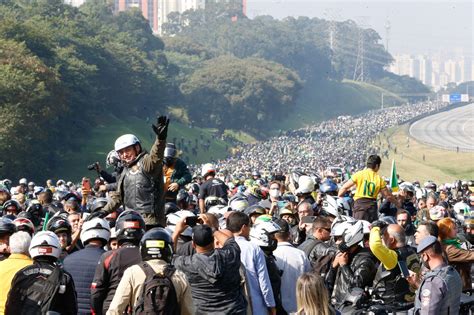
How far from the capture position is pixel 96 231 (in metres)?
11.1

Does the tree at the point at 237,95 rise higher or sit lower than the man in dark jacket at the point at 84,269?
A: lower

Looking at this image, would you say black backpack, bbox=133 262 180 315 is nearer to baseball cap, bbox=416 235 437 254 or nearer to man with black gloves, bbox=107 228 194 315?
man with black gloves, bbox=107 228 194 315

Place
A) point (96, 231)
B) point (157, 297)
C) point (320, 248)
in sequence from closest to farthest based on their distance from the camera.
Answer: point (157, 297) < point (96, 231) < point (320, 248)

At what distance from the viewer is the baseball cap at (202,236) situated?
1029 cm

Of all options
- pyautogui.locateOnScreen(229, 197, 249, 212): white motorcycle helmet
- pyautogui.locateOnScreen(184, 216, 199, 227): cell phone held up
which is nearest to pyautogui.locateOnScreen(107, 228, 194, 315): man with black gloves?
pyautogui.locateOnScreen(184, 216, 199, 227): cell phone held up

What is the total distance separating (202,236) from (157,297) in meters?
1.27

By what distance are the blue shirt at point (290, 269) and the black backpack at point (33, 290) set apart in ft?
9.55

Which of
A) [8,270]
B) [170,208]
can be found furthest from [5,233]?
[170,208]

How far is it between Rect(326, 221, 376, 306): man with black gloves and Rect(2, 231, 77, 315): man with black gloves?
9.86 ft

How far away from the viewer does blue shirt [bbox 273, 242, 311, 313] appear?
469 inches

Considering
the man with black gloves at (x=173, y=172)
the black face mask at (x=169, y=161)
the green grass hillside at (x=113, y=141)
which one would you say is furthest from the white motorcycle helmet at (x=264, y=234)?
the green grass hillside at (x=113, y=141)

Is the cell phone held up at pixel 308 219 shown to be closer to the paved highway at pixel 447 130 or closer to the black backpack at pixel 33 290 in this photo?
the black backpack at pixel 33 290

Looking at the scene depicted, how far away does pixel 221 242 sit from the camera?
11.0 metres

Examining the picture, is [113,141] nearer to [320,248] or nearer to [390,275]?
[320,248]
